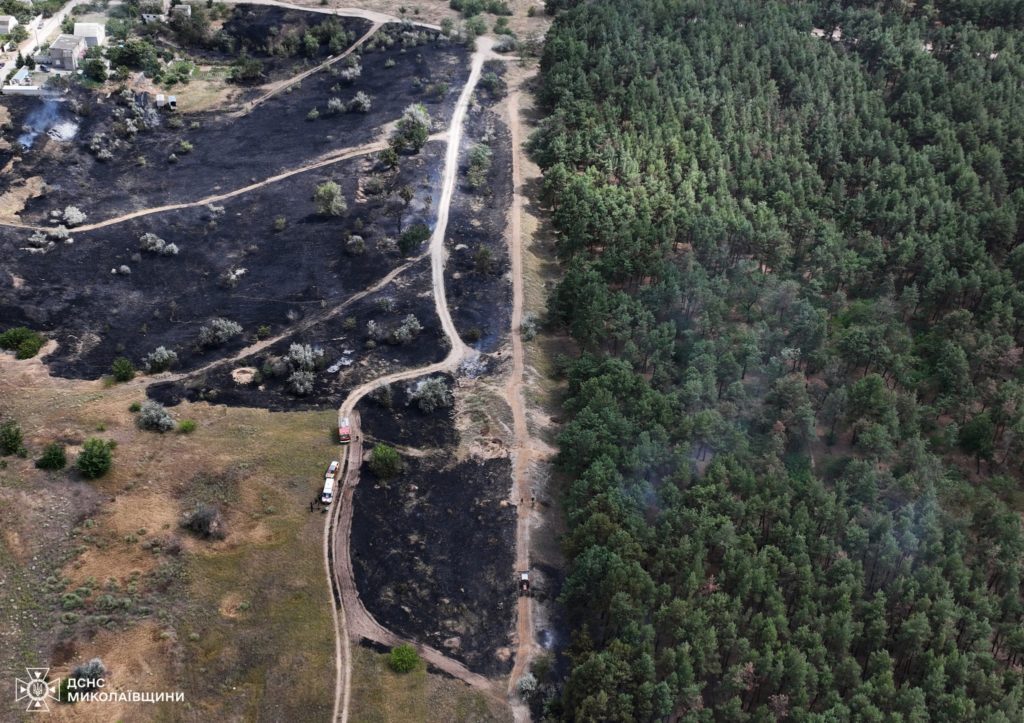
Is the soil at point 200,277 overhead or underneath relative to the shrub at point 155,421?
overhead

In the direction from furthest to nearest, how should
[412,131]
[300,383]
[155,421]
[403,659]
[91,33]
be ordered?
[91,33]
[412,131]
[300,383]
[155,421]
[403,659]

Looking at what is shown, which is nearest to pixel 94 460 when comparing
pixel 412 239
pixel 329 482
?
pixel 329 482

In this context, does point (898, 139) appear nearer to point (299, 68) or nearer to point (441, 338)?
point (441, 338)

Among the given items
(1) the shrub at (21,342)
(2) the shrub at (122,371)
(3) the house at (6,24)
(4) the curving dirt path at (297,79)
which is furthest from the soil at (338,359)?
(3) the house at (6,24)

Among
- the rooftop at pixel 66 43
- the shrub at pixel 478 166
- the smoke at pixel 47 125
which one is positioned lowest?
the smoke at pixel 47 125

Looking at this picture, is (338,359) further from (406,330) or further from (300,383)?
(406,330)

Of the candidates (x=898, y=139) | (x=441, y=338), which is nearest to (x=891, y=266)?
(x=898, y=139)

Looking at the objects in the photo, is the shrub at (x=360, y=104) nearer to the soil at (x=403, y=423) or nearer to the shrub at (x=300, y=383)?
the shrub at (x=300, y=383)
